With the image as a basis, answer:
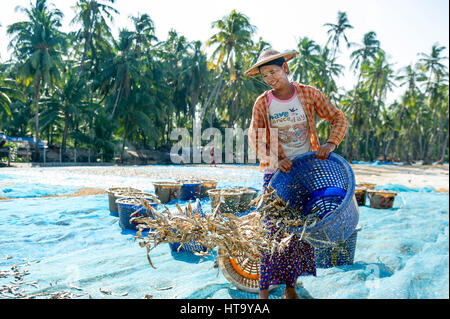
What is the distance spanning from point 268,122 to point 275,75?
301 millimetres

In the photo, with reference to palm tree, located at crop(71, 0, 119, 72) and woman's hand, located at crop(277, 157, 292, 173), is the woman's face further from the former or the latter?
palm tree, located at crop(71, 0, 119, 72)

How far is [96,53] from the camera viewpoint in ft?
77.9

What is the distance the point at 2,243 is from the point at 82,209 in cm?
186

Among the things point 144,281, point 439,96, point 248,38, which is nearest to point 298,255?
point 144,281

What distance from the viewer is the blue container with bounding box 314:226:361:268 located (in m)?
2.65

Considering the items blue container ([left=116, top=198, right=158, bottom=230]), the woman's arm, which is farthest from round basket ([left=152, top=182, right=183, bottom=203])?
the woman's arm

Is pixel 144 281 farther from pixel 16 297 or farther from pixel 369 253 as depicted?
pixel 369 253

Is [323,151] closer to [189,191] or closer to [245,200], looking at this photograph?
[245,200]

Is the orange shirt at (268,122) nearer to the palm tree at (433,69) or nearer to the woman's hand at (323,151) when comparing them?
the woman's hand at (323,151)

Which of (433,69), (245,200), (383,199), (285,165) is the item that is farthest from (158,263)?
(433,69)

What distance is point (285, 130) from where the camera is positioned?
6.84 feet

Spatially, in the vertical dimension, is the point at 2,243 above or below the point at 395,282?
above

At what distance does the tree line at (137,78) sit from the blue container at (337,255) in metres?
16.0

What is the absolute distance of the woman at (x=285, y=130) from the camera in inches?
78.3
